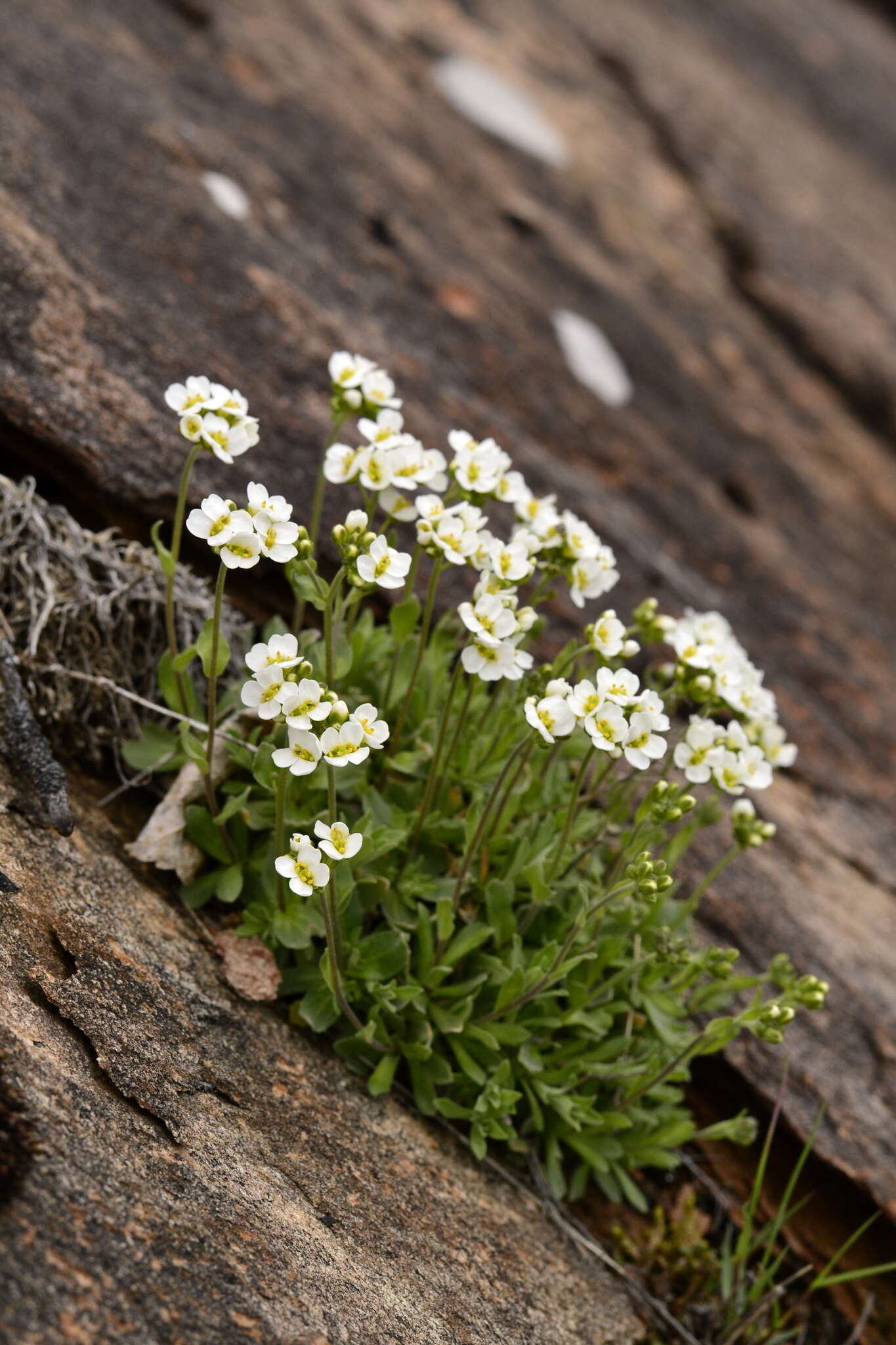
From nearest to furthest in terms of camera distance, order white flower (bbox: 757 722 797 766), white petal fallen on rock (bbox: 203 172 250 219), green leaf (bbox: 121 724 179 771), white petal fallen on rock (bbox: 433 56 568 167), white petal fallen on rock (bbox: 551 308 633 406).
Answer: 1. green leaf (bbox: 121 724 179 771)
2. white flower (bbox: 757 722 797 766)
3. white petal fallen on rock (bbox: 203 172 250 219)
4. white petal fallen on rock (bbox: 551 308 633 406)
5. white petal fallen on rock (bbox: 433 56 568 167)

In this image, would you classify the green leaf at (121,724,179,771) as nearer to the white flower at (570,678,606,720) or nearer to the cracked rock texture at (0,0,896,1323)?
the cracked rock texture at (0,0,896,1323)

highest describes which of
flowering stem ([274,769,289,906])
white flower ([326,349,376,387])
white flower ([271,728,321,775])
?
white flower ([326,349,376,387])

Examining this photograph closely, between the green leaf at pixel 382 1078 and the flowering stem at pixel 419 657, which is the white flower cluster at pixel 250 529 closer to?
the flowering stem at pixel 419 657

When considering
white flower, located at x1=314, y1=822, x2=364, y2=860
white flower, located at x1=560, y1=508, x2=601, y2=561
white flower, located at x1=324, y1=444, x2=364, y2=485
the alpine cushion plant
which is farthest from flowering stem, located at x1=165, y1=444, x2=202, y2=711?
white flower, located at x1=560, y1=508, x2=601, y2=561

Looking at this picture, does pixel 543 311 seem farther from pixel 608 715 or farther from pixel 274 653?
pixel 274 653

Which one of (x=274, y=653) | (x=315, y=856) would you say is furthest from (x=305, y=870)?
(x=274, y=653)
